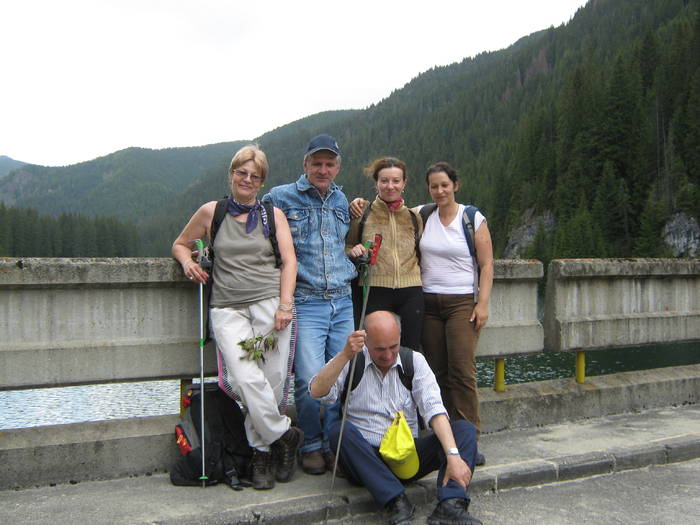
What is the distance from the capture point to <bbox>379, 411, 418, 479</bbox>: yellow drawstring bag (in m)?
4.18

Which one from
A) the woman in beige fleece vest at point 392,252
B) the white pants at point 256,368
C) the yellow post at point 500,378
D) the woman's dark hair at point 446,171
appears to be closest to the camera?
the white pants at point 256,368

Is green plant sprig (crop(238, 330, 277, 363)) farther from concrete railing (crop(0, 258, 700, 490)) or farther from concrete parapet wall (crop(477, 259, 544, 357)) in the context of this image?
concrete parapet wall (crop(477, 259, 544, 357))

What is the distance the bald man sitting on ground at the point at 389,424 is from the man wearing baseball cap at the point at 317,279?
1.22ft

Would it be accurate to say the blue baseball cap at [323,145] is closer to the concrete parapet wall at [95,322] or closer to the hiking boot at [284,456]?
the concrete parapet wall at [95,322]

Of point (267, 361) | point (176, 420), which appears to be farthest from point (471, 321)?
point (176, 420)

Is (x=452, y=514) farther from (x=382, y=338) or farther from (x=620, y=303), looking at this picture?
(x=620, y=303)

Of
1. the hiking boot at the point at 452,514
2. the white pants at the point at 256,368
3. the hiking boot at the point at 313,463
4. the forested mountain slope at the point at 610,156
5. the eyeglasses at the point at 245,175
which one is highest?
the forested mountain slope at the point at 610,156

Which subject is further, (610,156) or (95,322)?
(610,156)

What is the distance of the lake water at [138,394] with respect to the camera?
19625 mm

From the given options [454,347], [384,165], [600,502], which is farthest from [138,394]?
[600,502]

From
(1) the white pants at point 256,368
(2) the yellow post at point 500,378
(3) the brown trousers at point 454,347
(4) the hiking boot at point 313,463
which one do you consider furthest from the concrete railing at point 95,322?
(2) the yellow post at point 500,378

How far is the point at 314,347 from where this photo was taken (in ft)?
15.5

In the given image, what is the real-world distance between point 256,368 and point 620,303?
418cm

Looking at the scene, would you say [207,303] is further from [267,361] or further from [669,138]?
[669,138]
